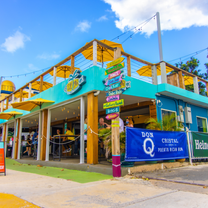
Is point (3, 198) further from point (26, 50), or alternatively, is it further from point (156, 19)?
point (156, 19)

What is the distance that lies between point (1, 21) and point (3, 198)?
30.5ft

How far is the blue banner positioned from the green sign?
0.61 metres

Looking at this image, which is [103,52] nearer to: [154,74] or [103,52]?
[103,52]

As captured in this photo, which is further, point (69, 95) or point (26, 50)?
point (26, 50)

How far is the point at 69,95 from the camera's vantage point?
8.22 meters

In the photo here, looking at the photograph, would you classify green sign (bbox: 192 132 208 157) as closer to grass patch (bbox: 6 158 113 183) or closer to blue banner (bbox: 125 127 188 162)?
blue banner (bbox: 125 127 188 162)

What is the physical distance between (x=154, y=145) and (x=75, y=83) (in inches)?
153

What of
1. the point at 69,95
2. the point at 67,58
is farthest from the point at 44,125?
the point at 67,58

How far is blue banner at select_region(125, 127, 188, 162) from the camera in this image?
5.34m

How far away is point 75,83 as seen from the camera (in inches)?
304

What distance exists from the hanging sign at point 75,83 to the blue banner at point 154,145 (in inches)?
116

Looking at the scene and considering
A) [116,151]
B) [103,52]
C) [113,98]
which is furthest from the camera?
[103,52]

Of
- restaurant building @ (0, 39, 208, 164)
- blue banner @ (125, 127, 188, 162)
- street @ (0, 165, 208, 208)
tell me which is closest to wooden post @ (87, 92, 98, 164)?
restaurant building @ (0, 39, 208, 164)

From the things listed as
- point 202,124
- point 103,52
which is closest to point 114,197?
point 103,52
